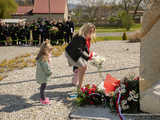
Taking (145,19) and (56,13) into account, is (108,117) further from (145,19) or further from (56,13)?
(56,13)

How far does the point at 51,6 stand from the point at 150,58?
42.2 meters

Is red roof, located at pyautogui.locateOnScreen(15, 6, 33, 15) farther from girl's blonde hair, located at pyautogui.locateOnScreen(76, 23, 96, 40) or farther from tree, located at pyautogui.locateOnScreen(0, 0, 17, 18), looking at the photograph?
girl's blonde hair, located at pyautogui.locateOnScreen(76, 23, 96, 40)

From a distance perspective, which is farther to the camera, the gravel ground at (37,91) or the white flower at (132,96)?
the gravel ground at (37,91)

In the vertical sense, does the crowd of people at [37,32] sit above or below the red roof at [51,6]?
below

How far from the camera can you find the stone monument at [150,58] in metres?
4.05

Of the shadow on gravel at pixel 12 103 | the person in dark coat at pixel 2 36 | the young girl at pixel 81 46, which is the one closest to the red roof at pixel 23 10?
the person in dark coat at pixel 2 36

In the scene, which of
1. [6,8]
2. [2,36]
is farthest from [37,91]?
[6,8]

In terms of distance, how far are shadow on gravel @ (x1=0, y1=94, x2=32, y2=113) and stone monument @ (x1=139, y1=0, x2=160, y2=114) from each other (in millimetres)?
2360

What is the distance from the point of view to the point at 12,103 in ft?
16.8

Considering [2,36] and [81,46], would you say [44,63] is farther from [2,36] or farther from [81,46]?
[2,36]

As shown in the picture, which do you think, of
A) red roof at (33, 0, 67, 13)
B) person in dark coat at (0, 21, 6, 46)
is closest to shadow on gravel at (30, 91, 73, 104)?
person in dark coat at (0, 21, 6, 46)

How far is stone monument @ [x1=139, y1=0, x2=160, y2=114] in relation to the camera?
4.05m

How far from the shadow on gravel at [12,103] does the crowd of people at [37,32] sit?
384 inches

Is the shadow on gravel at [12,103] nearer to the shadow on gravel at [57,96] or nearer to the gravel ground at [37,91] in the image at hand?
the gravel ground at [37,91]
